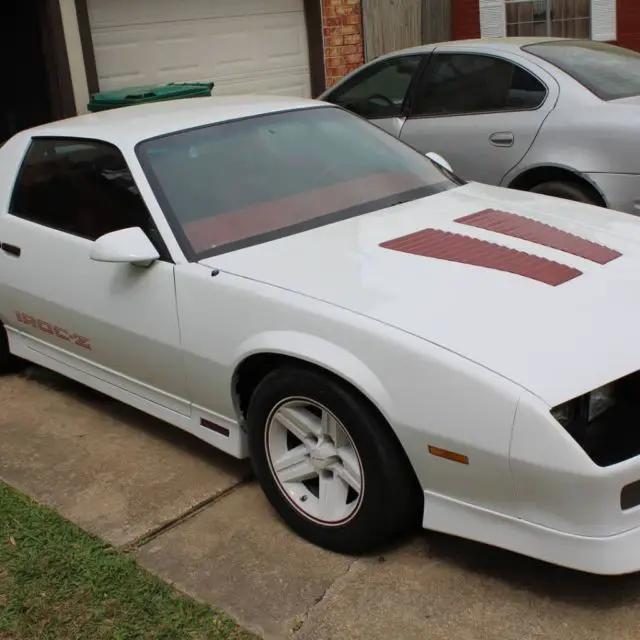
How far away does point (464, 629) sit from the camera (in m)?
2.87

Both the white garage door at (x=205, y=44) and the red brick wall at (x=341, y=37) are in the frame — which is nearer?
the white garage door at (x=205, y=44)

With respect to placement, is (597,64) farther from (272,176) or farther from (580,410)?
(580,410)

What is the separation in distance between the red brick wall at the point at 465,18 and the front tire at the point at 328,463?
10.4 meters

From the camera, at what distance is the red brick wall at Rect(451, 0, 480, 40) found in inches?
491

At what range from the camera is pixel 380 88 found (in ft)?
23.8

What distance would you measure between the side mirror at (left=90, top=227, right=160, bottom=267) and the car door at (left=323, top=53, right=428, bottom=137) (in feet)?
11.7

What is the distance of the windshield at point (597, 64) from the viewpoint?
618 cm

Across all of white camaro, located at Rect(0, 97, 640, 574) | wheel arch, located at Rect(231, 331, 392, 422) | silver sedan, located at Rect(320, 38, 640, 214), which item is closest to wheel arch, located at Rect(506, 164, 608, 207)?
silver sedan, located at Rect(320, 38, 640, 214)

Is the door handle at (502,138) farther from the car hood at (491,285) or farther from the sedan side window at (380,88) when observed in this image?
the car hood at (491,285)

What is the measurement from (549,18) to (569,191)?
23.4 feet

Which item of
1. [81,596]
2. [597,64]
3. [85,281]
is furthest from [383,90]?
[81,596]

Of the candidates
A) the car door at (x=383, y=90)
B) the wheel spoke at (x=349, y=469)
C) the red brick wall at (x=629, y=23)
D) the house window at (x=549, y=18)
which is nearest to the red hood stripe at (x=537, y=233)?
the wheel spoke at (x=349, y=469)

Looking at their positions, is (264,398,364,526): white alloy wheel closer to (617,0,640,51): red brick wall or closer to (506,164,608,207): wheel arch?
(506,164,608,207): wheel arch

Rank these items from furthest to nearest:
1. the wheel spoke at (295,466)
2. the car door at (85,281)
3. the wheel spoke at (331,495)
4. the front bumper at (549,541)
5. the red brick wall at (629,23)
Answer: the red brick wall at (629,23)
the car door at (85,281)
the wheel spoke at (295,466)
the wheel spoke at (331,495)
the front bumper at (549,541)
